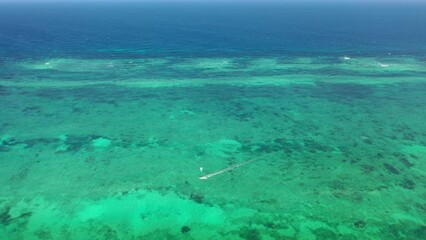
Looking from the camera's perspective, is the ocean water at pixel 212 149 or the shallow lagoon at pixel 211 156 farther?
the ocean water at pixel 212 149

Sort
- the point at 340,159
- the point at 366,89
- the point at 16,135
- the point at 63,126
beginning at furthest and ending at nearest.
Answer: the point at 366,89, the point at 63,126, the point at 16,135, the point at 340,159

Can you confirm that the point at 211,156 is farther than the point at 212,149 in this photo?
No

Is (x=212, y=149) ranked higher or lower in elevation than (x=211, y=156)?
higher

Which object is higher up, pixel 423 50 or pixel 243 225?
pixel 423 50

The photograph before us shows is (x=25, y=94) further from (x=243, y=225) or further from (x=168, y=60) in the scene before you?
(x=243, y=225)

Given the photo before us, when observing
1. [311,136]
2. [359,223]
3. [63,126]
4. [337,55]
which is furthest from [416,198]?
[337,55]

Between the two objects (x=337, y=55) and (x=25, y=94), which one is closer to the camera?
(x=25, y=94)

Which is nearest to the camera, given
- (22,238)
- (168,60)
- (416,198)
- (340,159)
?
(22,238)

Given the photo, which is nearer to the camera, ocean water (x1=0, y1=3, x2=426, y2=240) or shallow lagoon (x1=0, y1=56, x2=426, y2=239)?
shallow lagoon (x1=0, y1=56, x2=426, y2=239)
